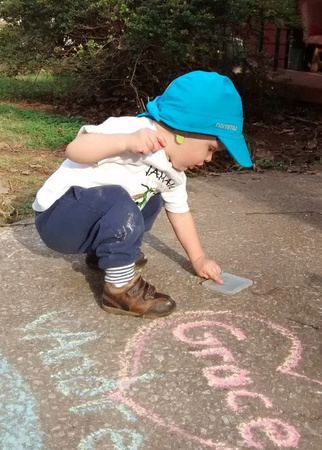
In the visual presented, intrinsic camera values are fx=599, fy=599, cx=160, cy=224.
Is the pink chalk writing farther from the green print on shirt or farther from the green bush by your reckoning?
the green bush

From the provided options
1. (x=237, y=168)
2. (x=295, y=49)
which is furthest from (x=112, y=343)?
(x=295, y=49)

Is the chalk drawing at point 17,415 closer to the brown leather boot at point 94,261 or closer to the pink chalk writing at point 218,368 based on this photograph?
the pink chalk writing at point 218,368

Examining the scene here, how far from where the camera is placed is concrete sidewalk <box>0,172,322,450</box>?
5.06ft

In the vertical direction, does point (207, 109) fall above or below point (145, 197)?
above

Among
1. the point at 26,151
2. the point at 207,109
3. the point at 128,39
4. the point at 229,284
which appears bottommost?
the point at 26,151

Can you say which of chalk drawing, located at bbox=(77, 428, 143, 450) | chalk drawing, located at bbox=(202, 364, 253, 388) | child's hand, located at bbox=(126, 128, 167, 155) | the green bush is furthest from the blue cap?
the green bush

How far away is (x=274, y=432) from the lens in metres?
1.54

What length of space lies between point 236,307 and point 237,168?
2396 millimetres

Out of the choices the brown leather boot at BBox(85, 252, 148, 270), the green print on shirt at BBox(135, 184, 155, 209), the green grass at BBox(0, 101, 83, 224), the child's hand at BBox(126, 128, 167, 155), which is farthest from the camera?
the green grass at BBox(0, 101, 83, 224)

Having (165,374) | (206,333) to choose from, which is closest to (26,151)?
(206,333)

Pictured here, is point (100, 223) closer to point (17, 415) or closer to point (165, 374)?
point (165, 374)

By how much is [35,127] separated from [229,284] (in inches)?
153

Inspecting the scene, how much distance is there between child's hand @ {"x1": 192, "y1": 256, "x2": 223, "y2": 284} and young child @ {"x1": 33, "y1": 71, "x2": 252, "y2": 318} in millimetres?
260

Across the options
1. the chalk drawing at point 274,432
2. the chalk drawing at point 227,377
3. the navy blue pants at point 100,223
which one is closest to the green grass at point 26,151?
the navy blue pants at point 100,223
